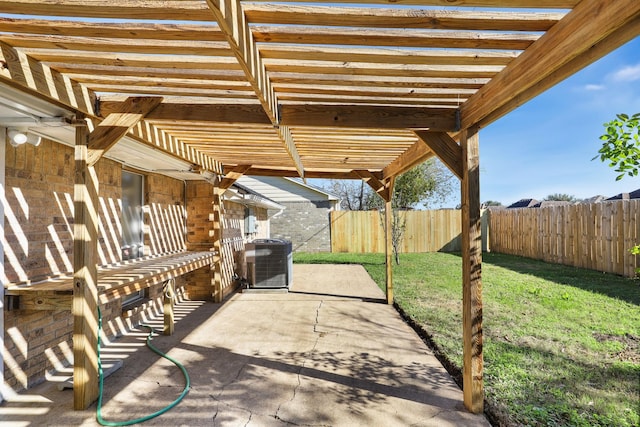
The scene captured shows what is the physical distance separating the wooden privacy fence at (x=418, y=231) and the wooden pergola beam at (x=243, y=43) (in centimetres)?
1288

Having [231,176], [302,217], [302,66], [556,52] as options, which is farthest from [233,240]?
[556,52]

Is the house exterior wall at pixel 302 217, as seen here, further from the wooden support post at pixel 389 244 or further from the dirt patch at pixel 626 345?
the dirt patch at pixel 626 345

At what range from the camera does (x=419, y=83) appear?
8.87 ft

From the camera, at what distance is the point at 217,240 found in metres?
6.86

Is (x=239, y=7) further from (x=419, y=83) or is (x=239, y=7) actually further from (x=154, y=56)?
(x=419, y=83)

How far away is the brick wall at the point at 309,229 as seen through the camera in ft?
51.6

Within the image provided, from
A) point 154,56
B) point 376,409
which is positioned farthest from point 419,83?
point 376,409

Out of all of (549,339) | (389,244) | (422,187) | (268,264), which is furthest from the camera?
(422,187)

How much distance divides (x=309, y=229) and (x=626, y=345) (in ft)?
40.5

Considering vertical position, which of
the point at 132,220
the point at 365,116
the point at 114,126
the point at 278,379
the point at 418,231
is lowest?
the point at 278,379

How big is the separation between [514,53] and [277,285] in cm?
681

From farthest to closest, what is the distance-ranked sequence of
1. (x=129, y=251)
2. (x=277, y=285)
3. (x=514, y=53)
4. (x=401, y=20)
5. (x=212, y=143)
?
(x=277, y=285)
(x=129, y=251)
(x=212, y=143)
(x=514, y=53)
(x=401, y=20)

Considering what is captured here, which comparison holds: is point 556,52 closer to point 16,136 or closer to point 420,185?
point 16,136

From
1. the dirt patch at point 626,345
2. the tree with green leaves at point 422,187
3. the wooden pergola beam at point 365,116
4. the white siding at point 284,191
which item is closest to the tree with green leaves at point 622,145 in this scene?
the wooden pergola beam at point 365,116
